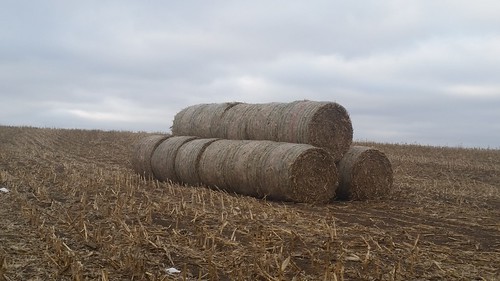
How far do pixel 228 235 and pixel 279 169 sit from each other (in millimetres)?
3529

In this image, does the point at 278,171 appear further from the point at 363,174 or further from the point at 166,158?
the point at 166,158

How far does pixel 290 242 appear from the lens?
5961mm

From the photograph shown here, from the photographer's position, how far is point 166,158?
1277cm

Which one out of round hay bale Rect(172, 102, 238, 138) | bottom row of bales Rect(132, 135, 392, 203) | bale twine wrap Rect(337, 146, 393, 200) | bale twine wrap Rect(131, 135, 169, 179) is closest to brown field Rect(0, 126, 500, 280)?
bale twine wrap Rect(337, 146, 393, 200)

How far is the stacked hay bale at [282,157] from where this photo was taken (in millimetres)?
9922

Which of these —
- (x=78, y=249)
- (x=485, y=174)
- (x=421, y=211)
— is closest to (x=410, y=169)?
(x=485, y=174)

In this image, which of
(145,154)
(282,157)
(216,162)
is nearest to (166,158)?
(145,154)

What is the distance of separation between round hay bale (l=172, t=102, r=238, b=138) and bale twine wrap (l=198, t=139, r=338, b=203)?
197cm

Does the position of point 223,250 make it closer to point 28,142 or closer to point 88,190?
point 88,190

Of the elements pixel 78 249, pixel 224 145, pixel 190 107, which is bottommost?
pixel 78 249

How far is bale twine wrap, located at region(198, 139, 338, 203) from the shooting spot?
9781mm

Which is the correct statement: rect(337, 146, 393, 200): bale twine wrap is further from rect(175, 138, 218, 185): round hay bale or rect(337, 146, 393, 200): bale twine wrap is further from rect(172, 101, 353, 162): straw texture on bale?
rect(175, 138, 218, 185): round hay bale

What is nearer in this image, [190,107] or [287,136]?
[287,136]

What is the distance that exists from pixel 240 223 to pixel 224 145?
4398mm
